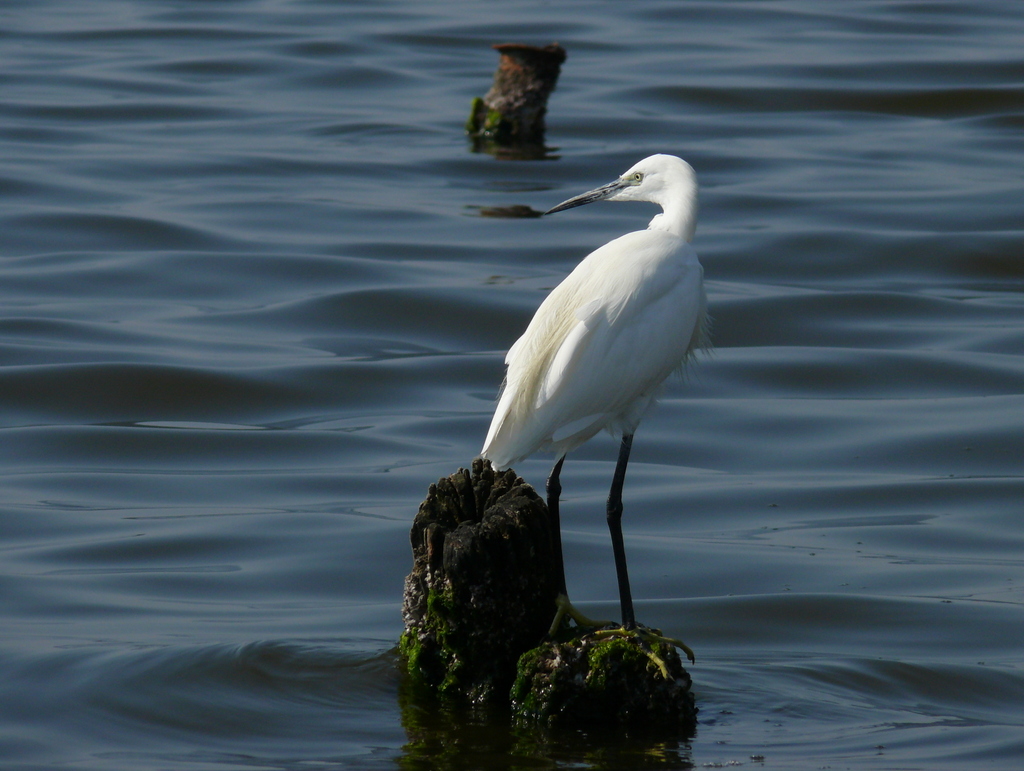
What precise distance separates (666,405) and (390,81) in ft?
48.5

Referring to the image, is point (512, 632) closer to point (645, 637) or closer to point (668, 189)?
point (645, 637)

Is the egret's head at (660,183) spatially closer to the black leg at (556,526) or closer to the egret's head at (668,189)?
the egret's head at (668,189)

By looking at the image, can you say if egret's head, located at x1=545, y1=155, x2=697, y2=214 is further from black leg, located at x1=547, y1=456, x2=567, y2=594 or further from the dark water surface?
the dark water surface

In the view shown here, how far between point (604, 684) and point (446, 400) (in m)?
6.32

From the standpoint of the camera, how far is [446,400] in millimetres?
12039

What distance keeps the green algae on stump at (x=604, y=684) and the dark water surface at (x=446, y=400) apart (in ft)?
0.38

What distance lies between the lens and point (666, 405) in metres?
12.1

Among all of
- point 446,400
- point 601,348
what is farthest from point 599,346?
point 446,400

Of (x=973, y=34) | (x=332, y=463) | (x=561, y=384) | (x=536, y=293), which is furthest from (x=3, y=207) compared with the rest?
(x=973, y=34)

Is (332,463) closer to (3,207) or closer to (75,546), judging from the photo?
(75,546)

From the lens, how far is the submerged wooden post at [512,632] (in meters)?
5.88

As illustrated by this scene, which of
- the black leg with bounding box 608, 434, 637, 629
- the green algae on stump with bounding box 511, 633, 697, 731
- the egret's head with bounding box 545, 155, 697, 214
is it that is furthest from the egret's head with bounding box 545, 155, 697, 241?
the green algae on stump with bounding box 511, 633, 697, 731

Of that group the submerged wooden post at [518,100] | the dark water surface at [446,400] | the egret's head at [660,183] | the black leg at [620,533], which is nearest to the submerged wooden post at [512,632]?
the dark water surface at [446,400]

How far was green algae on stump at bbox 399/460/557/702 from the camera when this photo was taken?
5.93 metres
